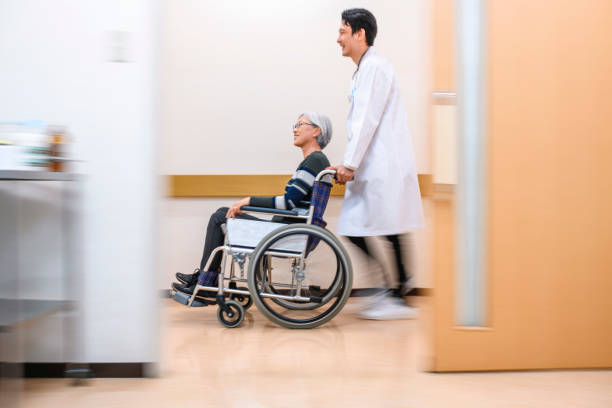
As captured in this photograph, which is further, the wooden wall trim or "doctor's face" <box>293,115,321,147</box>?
the wooden wall trim

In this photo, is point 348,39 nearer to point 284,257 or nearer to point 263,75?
point 263,75

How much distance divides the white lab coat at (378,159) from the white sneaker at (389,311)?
428 mm

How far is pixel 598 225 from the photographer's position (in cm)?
195

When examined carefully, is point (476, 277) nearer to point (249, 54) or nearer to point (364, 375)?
point (364, 375)

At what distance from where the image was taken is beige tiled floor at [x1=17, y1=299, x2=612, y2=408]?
5.67 ft

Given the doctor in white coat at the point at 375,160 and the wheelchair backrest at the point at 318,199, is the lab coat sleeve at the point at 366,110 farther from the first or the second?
the wheelchair backrest at the point at 318,199

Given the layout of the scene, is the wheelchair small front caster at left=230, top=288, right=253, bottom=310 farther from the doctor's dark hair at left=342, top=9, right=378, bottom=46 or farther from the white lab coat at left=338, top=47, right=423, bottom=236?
the doctor's dark hair at left=342, top=9, right=378, bottom=46

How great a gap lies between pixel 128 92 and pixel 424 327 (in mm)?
1829

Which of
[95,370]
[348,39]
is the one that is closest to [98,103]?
[95,370]

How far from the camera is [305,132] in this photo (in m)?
3.07

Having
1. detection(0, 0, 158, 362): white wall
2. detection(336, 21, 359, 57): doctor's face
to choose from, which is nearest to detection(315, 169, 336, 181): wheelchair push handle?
detection(336, 21, 359, 57): doctor's face

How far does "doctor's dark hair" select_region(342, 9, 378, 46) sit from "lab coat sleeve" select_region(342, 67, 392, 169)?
261 mm

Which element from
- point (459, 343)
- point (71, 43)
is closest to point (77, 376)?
point (71, 43)

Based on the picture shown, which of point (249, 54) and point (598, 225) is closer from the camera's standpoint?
point (598, 225)
